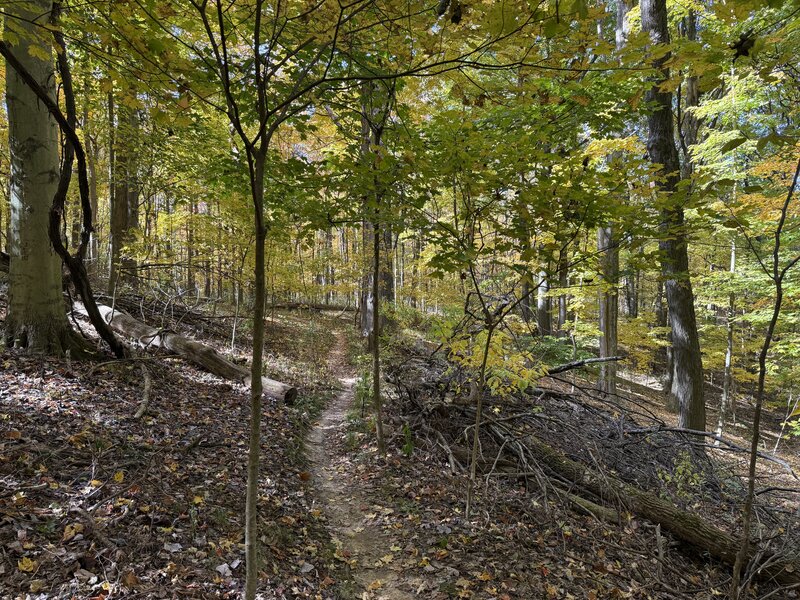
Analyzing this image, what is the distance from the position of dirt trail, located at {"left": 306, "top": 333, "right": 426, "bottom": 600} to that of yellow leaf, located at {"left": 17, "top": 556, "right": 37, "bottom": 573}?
2267mm

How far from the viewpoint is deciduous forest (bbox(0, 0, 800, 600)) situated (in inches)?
97.0

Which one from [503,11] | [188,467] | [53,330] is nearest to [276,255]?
[53,330]

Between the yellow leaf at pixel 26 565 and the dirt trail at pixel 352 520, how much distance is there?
2267 millimetres

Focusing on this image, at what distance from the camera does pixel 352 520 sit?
14.4ft

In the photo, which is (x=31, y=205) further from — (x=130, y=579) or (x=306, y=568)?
(x=306, y=568)

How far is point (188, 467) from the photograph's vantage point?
156 inches

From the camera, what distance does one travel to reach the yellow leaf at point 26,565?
234cm

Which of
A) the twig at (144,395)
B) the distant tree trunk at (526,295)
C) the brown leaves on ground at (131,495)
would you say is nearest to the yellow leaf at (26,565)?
the brown leaves on ground at (131,495)

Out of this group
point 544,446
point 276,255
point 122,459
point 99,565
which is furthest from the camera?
point 276,255

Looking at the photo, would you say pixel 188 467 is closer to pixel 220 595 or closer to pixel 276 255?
pixel 220 595

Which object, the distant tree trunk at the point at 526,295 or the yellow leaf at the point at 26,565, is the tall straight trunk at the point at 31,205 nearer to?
the yellow leaf at the point at 26,565

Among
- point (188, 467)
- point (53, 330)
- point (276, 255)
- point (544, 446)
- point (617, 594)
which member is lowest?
point (617, 594)

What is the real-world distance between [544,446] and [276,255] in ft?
29.8

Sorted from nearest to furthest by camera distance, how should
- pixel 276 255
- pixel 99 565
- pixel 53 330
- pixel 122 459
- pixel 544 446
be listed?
pixel 99 565 → pixel 122 459 → pixel 53 330 → pixel 544 446 → pixel 276 255
